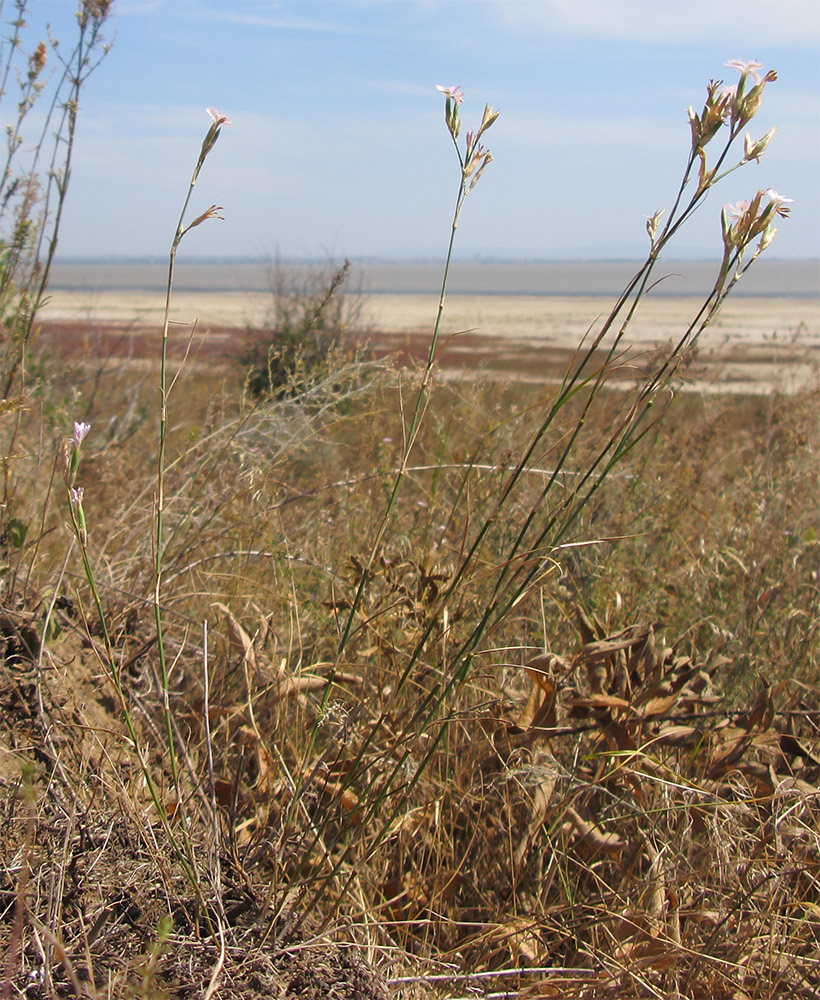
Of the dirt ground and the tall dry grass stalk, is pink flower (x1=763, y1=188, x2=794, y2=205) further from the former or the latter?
the dirt ground

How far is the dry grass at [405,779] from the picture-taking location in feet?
4.92

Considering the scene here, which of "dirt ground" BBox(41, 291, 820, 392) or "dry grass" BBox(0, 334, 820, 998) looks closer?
"dry grass" BBox(0, 334, 820, 998)

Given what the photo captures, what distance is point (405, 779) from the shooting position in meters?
1.97

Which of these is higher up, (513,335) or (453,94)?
(513,335)

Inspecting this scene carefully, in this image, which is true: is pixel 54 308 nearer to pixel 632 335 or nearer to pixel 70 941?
pixel 632 335

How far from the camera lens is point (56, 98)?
2.78m

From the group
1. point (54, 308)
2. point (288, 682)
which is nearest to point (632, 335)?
point (54, 308)

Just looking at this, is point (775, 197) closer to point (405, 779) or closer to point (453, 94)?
point (453, 94)

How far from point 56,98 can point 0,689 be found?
2.00 meters

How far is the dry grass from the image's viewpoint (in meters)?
1.50

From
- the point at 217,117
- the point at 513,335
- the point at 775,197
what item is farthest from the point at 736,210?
the point at 513,335

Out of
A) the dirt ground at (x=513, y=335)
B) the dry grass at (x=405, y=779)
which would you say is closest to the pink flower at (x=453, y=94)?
the dry grass at (x=405, y=779)

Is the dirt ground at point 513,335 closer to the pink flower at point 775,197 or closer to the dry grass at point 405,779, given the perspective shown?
the dry grass at point 405,779

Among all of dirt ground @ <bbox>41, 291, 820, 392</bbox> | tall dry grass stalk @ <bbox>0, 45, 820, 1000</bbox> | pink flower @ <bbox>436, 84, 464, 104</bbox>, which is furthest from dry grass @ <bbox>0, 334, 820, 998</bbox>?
dirt ground @ <bbox>41, 291, 820, 392</bbox>
